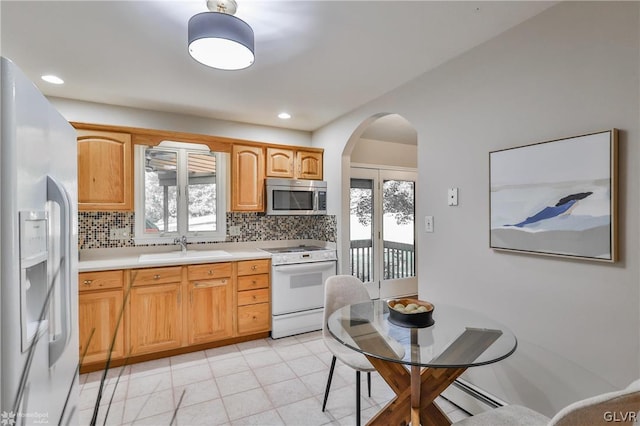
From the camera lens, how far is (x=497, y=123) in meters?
2.01

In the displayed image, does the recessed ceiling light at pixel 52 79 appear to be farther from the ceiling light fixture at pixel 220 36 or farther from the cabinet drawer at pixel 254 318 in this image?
the cabinet drawer at pixel 254 318

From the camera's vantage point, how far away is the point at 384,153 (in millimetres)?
4789

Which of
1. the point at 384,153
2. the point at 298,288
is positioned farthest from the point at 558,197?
the point at 384,153

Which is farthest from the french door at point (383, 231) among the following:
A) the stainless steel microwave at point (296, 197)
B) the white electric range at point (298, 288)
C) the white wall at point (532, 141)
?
the white wall at point (532, 141)

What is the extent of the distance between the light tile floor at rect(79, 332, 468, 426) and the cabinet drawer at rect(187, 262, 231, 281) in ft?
2.42

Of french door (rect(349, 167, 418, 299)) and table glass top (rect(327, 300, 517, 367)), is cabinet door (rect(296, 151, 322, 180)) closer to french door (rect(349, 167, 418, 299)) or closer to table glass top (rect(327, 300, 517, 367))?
french door (rect(349, 167, 418, 299))

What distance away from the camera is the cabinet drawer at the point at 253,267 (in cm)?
330

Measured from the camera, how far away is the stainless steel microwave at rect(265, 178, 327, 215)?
3713 millimetres

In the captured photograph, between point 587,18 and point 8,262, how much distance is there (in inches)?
98.0

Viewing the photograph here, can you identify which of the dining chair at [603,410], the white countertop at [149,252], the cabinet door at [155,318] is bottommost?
the cabinet door at [155,318]

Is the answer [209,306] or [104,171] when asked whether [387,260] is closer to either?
[209,306]

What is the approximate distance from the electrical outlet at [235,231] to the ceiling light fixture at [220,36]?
2252 mm

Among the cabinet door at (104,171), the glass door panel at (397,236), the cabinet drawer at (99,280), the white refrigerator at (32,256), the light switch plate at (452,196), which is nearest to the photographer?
the white refrigerator at (32,256)

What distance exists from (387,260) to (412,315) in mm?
3111
